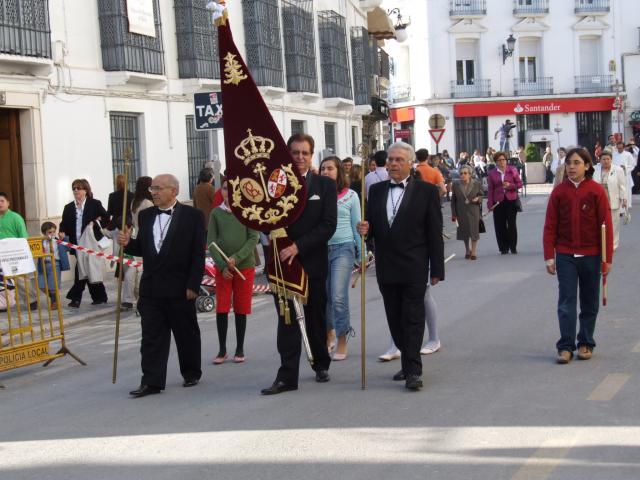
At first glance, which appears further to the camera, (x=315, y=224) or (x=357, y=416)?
(x=315, y=224)

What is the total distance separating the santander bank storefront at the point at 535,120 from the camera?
55.4 m

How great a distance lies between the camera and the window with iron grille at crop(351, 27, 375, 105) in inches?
1454

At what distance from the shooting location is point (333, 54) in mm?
32719

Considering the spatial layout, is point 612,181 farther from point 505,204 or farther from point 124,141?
point 124,141

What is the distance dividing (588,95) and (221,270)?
49069 millimetres

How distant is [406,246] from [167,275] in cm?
188

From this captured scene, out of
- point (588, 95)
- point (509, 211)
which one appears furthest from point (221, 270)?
point (588, 95)

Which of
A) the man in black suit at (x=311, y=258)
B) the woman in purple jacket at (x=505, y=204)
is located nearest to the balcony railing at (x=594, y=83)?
the woman in purple jacket at (x=505, y=204)

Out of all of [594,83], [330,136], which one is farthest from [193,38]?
[594,83]

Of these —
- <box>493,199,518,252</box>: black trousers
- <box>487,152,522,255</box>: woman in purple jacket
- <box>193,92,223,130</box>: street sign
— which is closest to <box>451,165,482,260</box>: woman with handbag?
<box>487,152,522,255</box>: woman in purple jacket

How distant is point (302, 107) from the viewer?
101 ft

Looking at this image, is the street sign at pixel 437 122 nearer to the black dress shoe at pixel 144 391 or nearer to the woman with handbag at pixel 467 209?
the woman with handbag at pixel 467 209

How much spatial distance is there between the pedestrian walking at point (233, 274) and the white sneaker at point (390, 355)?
1.31m

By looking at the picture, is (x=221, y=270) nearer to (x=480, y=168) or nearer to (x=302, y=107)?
(x=302, y=107)
